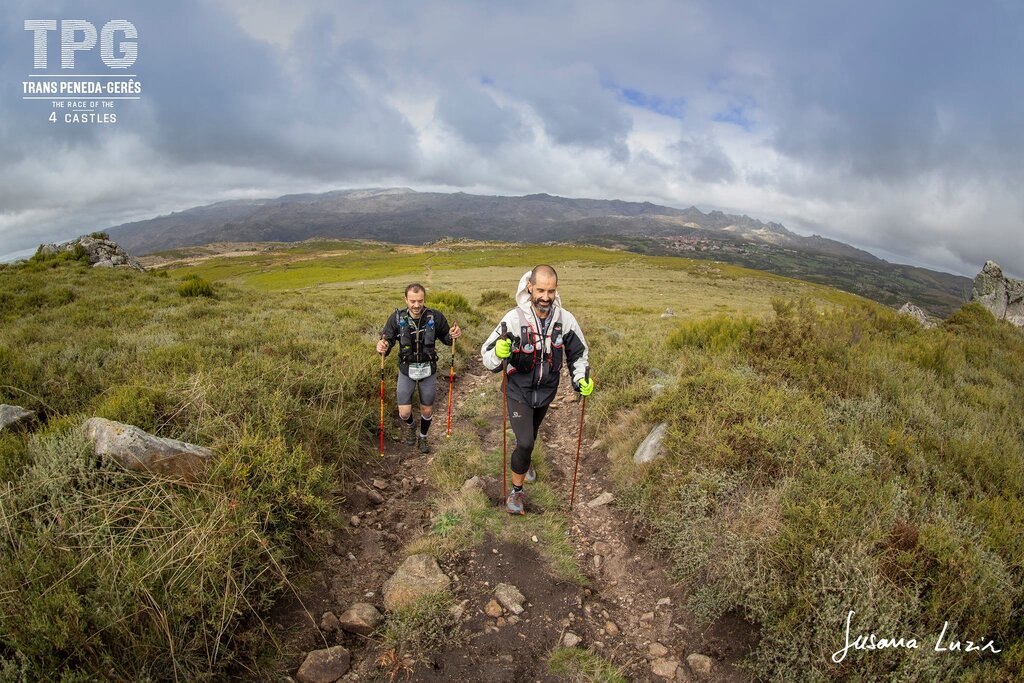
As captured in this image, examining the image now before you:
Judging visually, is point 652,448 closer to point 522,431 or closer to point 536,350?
point 522,431

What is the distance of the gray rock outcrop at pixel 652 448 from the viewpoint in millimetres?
6266

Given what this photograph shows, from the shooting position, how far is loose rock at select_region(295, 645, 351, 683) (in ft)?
12.0

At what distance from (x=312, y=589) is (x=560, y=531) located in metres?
2.96

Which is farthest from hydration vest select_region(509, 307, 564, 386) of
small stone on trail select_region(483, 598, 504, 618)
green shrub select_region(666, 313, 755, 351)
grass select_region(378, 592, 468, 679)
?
green shrub select_region(666, 313, 755, 351)

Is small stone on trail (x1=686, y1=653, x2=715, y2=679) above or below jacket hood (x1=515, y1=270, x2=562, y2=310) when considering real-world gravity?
below

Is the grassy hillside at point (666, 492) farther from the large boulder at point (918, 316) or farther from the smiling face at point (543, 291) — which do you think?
the smiling face at point (543, 291)

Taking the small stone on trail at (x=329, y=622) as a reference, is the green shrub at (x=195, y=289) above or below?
above

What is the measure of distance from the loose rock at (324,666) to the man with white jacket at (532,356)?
259 centimetres

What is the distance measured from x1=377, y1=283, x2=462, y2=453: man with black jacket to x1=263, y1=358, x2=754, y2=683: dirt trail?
1.51 metres

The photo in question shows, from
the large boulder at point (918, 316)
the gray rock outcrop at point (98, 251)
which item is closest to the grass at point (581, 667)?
the large boulder at point (918, 316)

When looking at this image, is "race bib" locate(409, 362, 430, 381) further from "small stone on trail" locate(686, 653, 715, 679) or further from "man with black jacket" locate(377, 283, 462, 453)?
"small stone on trail" locate(686, 653, 715, 679)

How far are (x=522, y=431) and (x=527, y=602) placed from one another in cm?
198

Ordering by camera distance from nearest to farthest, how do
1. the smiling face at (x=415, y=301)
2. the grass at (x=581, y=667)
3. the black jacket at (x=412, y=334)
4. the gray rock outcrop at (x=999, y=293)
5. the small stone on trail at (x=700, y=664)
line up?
the grass at (x=581, y=667) < the small stone on trail at (x=700, y=664) < the smiling face at (x=415, y=301) < the black jacket at (x=412, y=334) < the gray rock outcrop at (x=999, y=293)

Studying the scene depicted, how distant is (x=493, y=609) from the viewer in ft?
14.3
